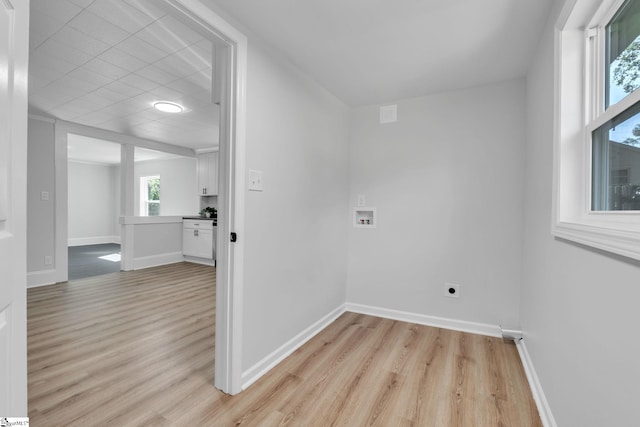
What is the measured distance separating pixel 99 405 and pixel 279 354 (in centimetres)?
103

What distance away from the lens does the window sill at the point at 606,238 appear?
74 cm

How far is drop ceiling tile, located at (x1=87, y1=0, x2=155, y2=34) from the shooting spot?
1.79 meters

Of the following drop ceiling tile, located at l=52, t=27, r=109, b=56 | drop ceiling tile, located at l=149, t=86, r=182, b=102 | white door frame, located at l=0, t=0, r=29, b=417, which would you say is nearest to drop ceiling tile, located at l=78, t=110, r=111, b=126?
drop ceiling tile, located at l=149, t=86, r=182, b=102

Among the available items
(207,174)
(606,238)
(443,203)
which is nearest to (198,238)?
(207,174)

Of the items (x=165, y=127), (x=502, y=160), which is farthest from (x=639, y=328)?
(x=165, y=127)

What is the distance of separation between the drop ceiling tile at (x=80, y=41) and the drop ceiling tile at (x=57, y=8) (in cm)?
14

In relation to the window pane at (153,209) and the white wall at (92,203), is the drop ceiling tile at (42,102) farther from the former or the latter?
the white wall at (92,203)

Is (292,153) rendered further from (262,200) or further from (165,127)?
(165,127)

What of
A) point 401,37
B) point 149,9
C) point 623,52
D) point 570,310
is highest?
point 149,9

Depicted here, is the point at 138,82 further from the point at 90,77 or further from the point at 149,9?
the point at 149,9

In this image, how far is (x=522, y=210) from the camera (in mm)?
2365

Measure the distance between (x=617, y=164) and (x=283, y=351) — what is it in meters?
2.08

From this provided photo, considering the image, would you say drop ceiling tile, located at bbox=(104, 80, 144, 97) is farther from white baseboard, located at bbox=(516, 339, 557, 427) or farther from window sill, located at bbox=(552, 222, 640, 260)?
white baseboard, located at bbox=(516, 339, 557, 427)

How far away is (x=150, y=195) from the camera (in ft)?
25.9
